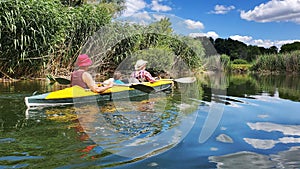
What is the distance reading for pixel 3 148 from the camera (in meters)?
3.07

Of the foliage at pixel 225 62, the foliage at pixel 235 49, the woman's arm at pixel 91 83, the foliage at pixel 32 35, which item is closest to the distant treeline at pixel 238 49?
the foliage at pixel 235 49

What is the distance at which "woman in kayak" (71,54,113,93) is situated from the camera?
18.3 feet

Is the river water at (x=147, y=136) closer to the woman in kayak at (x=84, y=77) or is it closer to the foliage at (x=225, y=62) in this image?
the woman in kayak at (x=84, y=77)

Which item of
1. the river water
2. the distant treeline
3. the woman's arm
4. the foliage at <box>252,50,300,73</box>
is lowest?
the river water

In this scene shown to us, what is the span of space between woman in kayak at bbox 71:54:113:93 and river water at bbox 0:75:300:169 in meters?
0.34

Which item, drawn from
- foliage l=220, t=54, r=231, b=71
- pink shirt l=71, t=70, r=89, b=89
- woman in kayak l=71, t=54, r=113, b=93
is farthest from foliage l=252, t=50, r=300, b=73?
pink shirt l=71, t=70, r=89, b=89

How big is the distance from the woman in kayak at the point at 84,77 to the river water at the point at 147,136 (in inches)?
13.6

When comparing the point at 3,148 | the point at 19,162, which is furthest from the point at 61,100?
the point at 19,162

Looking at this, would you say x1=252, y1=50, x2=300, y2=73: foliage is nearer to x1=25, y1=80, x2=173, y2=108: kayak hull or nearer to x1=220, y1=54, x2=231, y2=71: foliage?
x1=220, y1=54, x2=231, y2=71: foliage

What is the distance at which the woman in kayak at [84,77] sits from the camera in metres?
5.57

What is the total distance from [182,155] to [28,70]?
912 centimetres

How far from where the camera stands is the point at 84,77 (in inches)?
226

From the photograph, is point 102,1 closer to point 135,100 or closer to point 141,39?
point 141,39

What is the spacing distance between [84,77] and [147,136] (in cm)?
253
